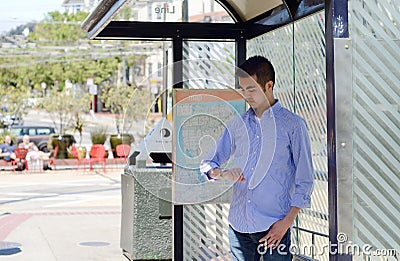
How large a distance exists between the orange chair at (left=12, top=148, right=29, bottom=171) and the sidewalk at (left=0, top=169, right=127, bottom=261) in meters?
0.70

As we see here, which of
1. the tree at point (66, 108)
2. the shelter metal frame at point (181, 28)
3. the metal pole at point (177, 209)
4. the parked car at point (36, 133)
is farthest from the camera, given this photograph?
the tree at point (66, 108)

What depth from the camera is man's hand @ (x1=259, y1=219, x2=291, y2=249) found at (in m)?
4.22

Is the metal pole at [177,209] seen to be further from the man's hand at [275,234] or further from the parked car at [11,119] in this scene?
the parked car at [11,119]

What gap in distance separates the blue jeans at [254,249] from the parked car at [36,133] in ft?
81.8

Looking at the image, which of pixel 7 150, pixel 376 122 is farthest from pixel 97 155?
pixel 376 122

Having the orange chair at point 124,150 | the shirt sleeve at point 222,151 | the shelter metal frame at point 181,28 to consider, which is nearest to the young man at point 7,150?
the orange chair at point 124,150

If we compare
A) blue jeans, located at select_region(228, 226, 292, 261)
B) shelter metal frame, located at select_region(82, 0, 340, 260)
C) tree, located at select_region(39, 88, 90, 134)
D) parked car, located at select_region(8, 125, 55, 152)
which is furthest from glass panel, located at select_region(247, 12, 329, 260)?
tree, located at select_region(39, 88, 90, 134)

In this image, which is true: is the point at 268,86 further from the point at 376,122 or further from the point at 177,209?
the point at 177,209

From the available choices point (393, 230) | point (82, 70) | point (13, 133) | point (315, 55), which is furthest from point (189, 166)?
point (82, 70)

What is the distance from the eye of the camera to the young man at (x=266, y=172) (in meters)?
4.25

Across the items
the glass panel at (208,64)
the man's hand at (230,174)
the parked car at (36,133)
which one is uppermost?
the glass panel at (208,64)

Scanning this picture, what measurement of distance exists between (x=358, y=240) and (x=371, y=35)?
1.02 m

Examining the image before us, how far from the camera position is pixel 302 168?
13.8ft

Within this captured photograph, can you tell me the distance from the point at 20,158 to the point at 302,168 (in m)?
20.9
